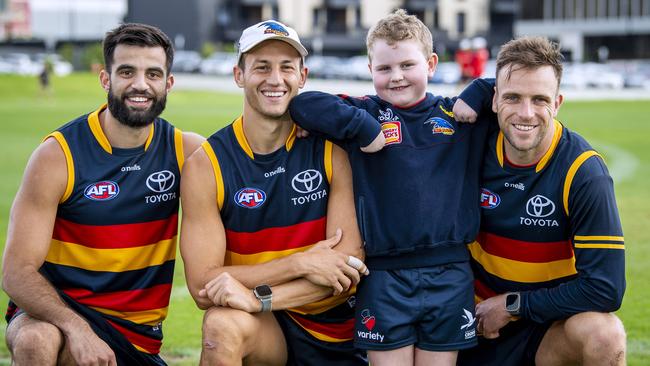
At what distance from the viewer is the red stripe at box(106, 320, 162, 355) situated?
4594 mm

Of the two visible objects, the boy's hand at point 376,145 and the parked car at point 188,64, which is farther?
the parked car at point 188,64

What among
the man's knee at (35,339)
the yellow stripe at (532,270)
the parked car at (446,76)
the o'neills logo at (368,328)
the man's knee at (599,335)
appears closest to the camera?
the man's knee at (599,335)

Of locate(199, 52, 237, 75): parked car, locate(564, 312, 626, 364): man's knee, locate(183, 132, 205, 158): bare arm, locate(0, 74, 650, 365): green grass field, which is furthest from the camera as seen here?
locate(199, 52, 237, 75): parked car

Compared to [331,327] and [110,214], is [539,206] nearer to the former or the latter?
[331,327]

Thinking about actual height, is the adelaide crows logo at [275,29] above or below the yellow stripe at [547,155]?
A: above

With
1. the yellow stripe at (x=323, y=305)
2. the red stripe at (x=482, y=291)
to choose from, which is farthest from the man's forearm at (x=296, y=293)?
the red stripe at (x=482, y=291)

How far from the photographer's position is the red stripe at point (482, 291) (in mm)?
4551

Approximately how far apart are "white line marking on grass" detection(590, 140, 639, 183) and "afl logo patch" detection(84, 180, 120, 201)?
408 inches

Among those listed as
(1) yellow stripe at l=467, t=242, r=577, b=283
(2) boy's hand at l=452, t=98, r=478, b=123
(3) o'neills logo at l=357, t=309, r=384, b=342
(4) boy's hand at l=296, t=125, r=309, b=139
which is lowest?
(3) o'neills logo at l=357, t=309, r=384, b=342

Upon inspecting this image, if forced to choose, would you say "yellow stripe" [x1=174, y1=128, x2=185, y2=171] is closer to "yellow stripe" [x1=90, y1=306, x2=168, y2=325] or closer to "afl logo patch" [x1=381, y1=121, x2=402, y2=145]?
"yellow stripe" [x1=90, y1=306, x2=168, y2=325]

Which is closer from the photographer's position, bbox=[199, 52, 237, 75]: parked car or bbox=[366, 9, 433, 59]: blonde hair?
bbox=[366, 9, 433, 59]: blonde hair

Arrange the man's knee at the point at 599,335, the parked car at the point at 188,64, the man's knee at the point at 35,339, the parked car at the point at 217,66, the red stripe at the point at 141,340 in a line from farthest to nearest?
the parked car at the point at 188,64 < the parked car at the point at 217,66 < the red stripe at the point at 141,340 < the man's knee at the point at 35,339 < the man's knee at the point at 599,335

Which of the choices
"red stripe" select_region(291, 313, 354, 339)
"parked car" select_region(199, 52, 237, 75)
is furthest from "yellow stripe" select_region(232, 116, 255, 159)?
"parked car" select_region(199, 52, 237, 75)

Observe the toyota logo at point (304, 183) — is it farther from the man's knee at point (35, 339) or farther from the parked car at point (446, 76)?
the parked car at point (446, 76)
